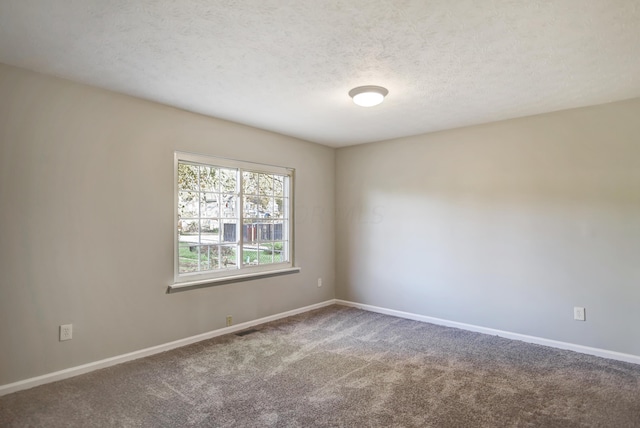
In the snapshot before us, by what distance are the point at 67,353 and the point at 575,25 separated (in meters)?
4.17

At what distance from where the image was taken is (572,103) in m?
3.32

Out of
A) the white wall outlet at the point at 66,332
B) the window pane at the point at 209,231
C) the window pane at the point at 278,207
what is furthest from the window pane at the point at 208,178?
the white wall outlet at the point at 66,332

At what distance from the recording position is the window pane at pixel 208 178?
381 cm

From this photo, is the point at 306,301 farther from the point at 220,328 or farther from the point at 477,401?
the point at 477,401

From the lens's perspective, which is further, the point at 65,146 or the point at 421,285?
the point at 421,285

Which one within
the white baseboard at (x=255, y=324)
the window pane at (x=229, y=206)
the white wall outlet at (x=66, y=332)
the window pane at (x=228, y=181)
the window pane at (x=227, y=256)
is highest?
the window pane at (x=228, y=181)

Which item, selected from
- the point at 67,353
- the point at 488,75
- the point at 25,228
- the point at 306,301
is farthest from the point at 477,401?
the point at 25,228

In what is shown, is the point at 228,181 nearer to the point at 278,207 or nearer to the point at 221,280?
the point at 278,207

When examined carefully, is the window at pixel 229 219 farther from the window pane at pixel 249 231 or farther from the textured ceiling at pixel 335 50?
the textured ceiling at pixel 335 50

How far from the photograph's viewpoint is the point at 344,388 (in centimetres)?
266

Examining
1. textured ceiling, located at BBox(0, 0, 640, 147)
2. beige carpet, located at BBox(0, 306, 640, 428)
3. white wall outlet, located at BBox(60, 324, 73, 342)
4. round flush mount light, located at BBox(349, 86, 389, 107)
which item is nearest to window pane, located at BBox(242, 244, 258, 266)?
beige carpet, located at BBox(0, 306, 640, 428)

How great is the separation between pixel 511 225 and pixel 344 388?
2522 mm

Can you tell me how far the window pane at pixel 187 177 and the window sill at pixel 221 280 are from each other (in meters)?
0.97

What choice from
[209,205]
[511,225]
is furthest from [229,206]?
[511,225]
